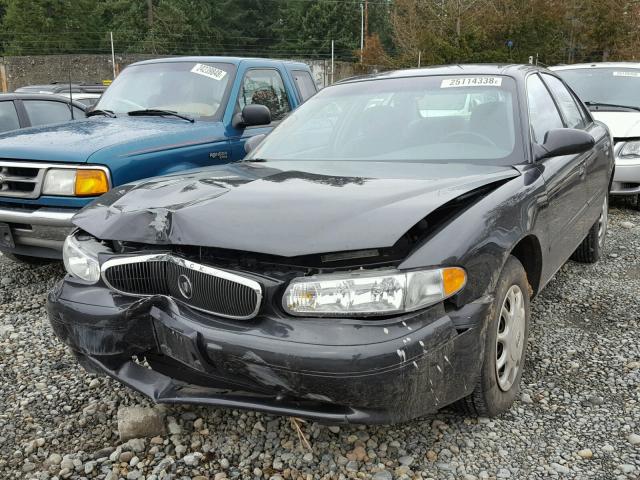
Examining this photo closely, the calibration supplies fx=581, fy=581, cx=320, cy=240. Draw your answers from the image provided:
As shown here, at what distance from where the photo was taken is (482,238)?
86.7 inches

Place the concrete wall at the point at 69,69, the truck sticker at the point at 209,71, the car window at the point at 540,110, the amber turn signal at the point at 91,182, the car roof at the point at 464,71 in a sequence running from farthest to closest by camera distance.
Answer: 1. the concrete wall at the point at 69,69
2. the truck sticker at the point at 209,71
3. the amber turn signal at the point at 91,182
4. the car roof at the point at 464,71
5. the car window at the point at 540,110

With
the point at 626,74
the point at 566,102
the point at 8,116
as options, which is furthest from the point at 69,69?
the point at 566,102

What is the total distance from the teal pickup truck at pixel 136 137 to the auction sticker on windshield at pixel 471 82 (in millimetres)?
1793

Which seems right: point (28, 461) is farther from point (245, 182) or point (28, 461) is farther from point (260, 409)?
point (245, 182)

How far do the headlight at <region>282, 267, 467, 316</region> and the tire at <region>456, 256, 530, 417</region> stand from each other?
39 cm

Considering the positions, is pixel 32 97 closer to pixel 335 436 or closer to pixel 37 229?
pixel 37 229

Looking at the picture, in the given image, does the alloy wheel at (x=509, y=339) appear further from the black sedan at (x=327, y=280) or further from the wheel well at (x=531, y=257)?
the wheel well at (x=531, y=257)

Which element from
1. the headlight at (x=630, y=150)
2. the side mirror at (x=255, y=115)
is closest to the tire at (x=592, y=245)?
the headlight at (x=630, y=150)

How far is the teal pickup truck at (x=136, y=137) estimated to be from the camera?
3.87 meters

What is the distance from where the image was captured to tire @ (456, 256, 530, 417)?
7.55 ft

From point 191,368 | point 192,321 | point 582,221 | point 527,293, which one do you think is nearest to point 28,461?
point 191,368

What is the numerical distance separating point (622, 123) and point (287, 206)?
6.03 m

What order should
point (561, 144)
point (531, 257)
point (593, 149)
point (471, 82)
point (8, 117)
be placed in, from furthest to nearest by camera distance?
1. point (8, 117)
2. point (593, 149)
3. point (471, 82)
4. point (561, 144)
5. point (531, 257)

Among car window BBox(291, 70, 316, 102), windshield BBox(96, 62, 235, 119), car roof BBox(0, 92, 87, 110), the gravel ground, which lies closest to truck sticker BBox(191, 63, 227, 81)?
windshield BBox(96, 62, 235, 119)
